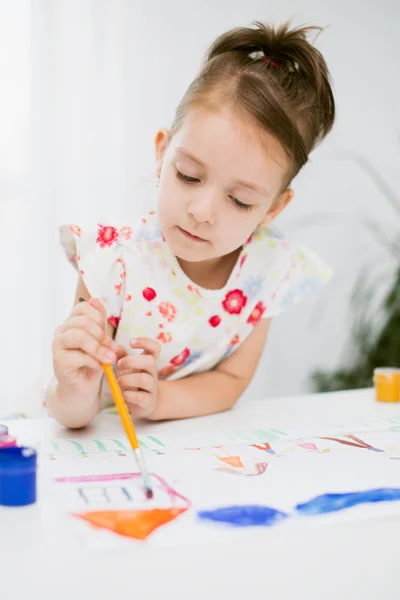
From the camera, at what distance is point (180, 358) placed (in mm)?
1132

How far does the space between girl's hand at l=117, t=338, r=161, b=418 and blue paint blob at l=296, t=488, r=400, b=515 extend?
1.04ft

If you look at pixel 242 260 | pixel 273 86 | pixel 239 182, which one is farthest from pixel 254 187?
pixel 242 260

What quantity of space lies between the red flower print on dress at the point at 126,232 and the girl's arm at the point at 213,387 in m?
0.23

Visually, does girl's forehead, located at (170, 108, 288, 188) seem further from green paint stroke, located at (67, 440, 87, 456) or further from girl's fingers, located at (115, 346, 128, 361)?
green paint stroke, located at (67, 440, 87, 456)

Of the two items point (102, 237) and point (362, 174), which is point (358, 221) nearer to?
point (362, 174)

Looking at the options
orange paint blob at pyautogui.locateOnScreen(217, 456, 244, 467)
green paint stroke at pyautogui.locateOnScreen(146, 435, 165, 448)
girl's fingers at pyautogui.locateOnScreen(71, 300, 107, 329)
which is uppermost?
girl's fingers at pyautogui.locateOnScreen(71, 300, 107, 329)

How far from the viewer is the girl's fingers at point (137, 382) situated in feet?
2.97

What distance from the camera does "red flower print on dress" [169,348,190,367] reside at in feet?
3.70

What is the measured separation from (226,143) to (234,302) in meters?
0.33

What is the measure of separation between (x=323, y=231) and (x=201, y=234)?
1543mm

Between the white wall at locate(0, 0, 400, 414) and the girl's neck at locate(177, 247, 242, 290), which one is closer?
the girl's neck at locate(177, 247, 242, 290)

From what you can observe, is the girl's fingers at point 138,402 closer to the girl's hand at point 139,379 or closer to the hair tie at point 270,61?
the girl's hand at point 139,379

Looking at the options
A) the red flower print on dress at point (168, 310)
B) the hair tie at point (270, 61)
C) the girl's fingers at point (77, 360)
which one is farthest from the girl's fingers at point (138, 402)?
the hair tie at point (270, 61)

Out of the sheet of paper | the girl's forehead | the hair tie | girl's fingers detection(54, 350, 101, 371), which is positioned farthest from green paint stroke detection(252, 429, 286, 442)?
the hair tie
